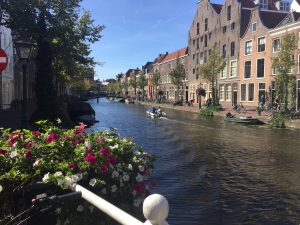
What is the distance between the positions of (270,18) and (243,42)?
4.34m

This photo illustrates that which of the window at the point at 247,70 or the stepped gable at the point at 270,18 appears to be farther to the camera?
the window at the point at 247,70

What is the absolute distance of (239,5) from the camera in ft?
160

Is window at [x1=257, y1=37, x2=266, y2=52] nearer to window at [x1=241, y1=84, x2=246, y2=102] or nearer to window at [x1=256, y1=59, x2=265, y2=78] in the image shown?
window at [x1=256, y1=59, x2=265, y2=78]

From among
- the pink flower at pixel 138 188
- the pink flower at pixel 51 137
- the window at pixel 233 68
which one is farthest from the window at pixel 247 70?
the pink flower at pixel 138 188

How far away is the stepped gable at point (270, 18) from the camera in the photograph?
42.3m

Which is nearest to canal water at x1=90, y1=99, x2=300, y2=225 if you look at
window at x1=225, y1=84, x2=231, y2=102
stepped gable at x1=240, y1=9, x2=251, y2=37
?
window at x1=225, y1=84, x2=231, y2=102

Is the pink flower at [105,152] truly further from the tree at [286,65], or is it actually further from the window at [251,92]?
the window at [251,92]

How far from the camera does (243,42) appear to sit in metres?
46.0

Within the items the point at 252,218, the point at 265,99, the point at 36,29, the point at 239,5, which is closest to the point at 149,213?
the point at 252,218

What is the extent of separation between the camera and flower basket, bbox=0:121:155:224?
332cm

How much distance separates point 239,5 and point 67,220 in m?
49.5

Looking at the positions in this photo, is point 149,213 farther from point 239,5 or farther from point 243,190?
point 239,5

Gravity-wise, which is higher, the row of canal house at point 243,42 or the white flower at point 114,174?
the row of canal house at point 243,42

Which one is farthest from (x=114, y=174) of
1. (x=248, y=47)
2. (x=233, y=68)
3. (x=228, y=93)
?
(x=228, y=93)
